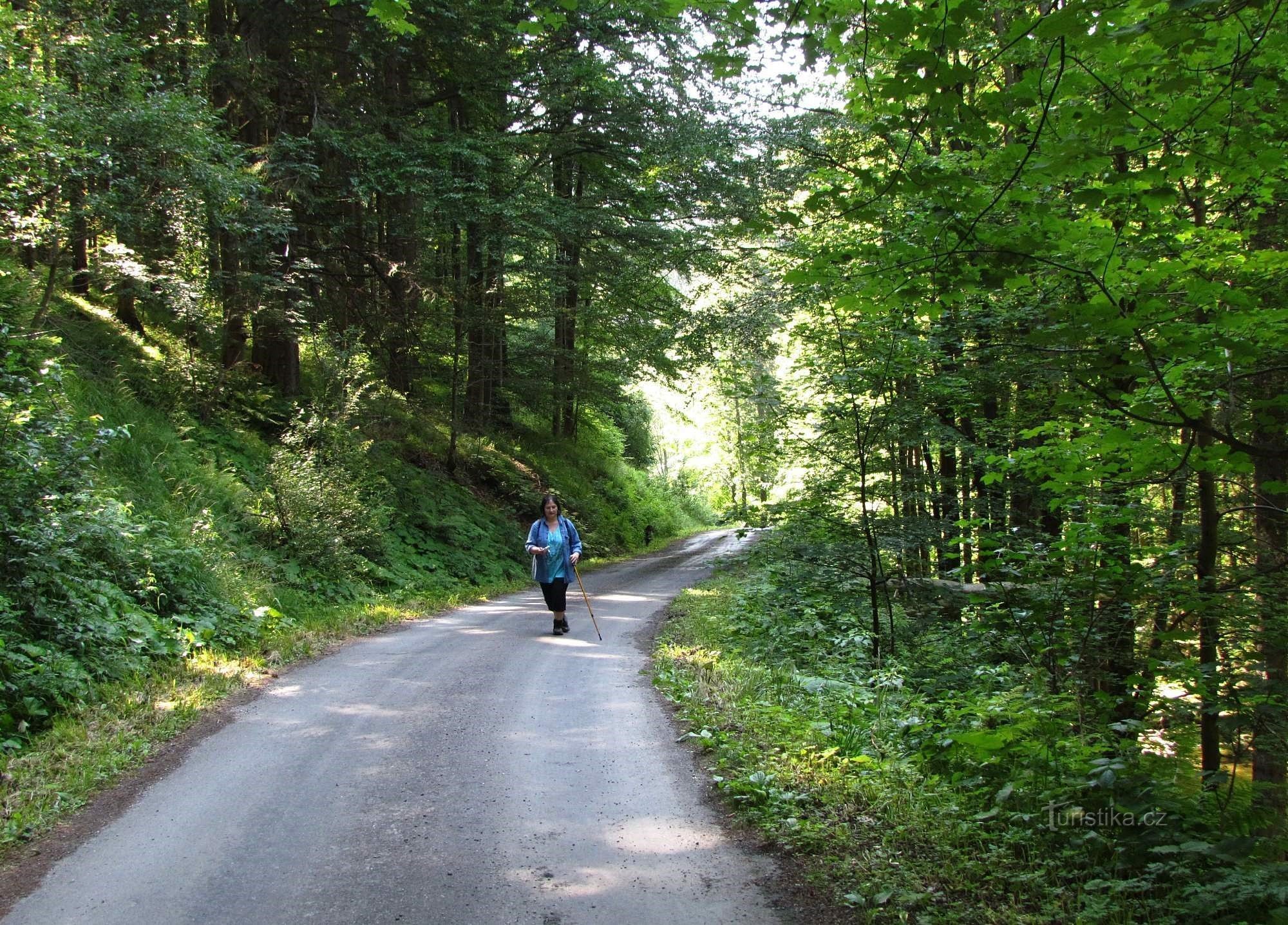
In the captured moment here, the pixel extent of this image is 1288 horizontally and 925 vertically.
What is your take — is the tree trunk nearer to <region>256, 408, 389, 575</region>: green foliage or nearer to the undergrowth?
the undergrowth

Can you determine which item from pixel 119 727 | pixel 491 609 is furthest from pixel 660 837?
pixel 491 609

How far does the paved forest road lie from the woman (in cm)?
279

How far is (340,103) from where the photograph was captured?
15352mm

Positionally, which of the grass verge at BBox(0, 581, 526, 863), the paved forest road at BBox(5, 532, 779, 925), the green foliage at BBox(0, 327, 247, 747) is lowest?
the paved forest road at BBox(5, 532, 779, 925)

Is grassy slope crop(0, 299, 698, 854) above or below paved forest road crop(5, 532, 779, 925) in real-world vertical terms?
above

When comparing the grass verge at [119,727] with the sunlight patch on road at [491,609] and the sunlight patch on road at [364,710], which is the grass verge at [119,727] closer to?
the sunlight patch on road at [364,710]

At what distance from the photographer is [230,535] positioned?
10633 millimetres

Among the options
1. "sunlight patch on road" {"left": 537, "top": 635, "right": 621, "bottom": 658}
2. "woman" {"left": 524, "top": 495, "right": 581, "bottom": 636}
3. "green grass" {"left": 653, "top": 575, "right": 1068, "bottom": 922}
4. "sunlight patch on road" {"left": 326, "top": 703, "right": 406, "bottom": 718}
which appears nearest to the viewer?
"green grass" {"left": 653, "top": 575, "right": 1068, "bottom": 922}

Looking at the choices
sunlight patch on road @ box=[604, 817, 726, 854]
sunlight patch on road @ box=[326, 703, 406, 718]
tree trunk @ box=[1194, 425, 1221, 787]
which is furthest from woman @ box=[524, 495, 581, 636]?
tree trunk @ box=[1194, 425, 1221, 787]

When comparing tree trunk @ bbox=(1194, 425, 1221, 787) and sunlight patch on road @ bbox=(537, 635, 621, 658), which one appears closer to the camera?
tree trunk @ bbox=(1194, 425, 1221, 787)

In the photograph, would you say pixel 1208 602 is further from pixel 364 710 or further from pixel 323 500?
pixel 323 500

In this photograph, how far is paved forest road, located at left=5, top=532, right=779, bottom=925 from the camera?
3.47m

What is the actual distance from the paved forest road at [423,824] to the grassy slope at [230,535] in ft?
2.01

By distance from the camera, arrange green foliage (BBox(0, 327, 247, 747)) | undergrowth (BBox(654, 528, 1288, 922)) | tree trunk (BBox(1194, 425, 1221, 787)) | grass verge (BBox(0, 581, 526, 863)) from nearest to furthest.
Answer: undergrowth (BBox(654, 528, 1288, 922)), grass verge (BBox(0, 581, 526, 863)), tree trunk (BBox(1194, 425, 1221, 787)), green foliage (BBox(0, 327, 247, 747))
